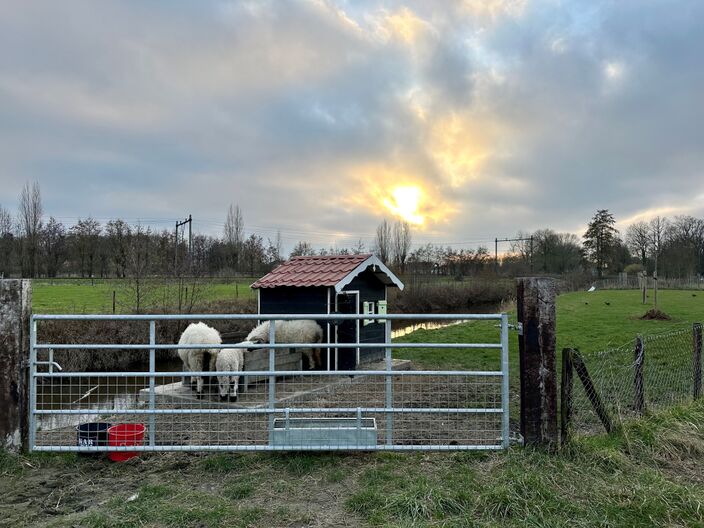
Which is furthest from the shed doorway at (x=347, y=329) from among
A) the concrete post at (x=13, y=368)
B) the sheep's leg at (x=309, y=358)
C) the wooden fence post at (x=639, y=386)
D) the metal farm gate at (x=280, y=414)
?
the concrete post at (x=13, y=368)

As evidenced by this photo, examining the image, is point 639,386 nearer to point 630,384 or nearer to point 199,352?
point 630,384

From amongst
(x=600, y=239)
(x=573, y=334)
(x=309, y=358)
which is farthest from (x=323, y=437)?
(x=600, y=239)

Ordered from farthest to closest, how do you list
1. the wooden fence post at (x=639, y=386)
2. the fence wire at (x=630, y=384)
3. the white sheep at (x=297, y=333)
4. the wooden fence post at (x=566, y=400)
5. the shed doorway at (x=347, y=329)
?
1. the shed doorway at (x=347, y=329)
2. the white sheep at (x=297, y=333)
3. the wooden fence post at (x=639, y=386)
4. the fence wire at (x=630, y=384)
5. the wooden fence post at (x=566, y=400)

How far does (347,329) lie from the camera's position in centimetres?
995

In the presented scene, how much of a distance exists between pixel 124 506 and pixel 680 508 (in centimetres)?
401

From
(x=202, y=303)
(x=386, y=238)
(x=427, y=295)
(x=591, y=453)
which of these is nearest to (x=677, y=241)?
(x=386, y=238)

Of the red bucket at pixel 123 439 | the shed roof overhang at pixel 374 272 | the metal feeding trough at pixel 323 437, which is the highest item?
the shed roof overhang at pixel 374 272

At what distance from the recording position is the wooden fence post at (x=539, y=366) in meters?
4.20

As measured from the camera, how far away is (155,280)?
1753cm

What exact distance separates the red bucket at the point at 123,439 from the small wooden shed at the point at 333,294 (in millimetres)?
4935

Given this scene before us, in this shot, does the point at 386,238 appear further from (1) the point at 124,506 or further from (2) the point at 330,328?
(1) the point at 124,506

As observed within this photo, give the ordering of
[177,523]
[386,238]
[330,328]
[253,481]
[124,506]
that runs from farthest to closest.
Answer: [386,238]
[330,328]
[253,481]
[124,506]
[177,523]

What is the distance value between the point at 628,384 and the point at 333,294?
18.4 ft

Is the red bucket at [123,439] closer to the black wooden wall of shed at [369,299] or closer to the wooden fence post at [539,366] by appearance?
the wooden fence post at [539,366]
